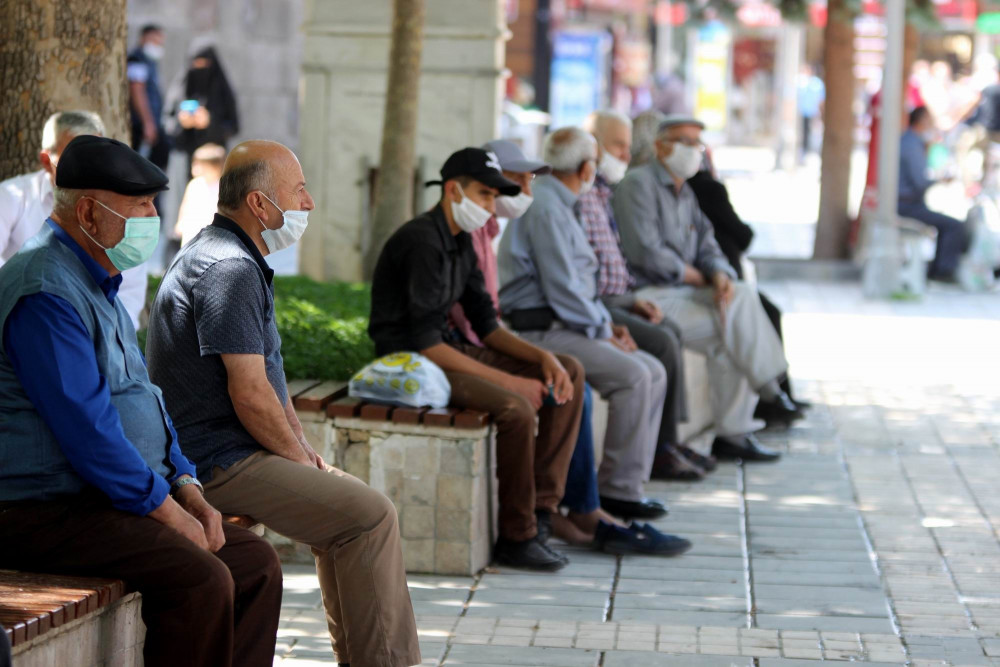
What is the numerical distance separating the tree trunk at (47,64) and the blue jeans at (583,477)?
2.35 m

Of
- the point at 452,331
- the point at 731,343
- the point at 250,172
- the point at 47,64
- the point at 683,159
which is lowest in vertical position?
the point at 731,343

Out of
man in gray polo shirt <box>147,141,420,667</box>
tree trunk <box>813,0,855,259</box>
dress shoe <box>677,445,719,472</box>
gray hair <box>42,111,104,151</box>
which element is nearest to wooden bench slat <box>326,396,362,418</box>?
gray hair <box>42,111,104,151</box>

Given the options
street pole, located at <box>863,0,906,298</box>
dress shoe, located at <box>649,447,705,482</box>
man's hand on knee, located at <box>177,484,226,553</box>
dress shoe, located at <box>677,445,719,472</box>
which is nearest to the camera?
man's hand on knee, located at <box>177,484,226,553</box>

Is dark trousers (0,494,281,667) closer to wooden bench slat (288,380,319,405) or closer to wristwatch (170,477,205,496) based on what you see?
wristwatch (170,477,205,496)

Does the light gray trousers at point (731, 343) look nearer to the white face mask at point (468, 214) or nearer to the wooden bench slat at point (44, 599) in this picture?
the white face mask at point (468, 214)

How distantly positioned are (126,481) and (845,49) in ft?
41.4

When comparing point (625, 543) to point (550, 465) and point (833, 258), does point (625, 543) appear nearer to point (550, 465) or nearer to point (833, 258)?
point (550, 465)

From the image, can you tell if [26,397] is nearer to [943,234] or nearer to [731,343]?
[731,343]

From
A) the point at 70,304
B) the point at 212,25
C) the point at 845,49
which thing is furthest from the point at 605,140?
the point at 212,25

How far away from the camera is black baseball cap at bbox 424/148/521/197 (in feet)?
19.2

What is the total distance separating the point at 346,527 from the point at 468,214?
6.12 feet

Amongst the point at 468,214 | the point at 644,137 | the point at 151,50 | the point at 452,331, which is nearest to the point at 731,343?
the point at 644,137

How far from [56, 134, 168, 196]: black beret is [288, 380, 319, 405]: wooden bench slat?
2.30 metres

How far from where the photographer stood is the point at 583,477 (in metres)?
6.33
